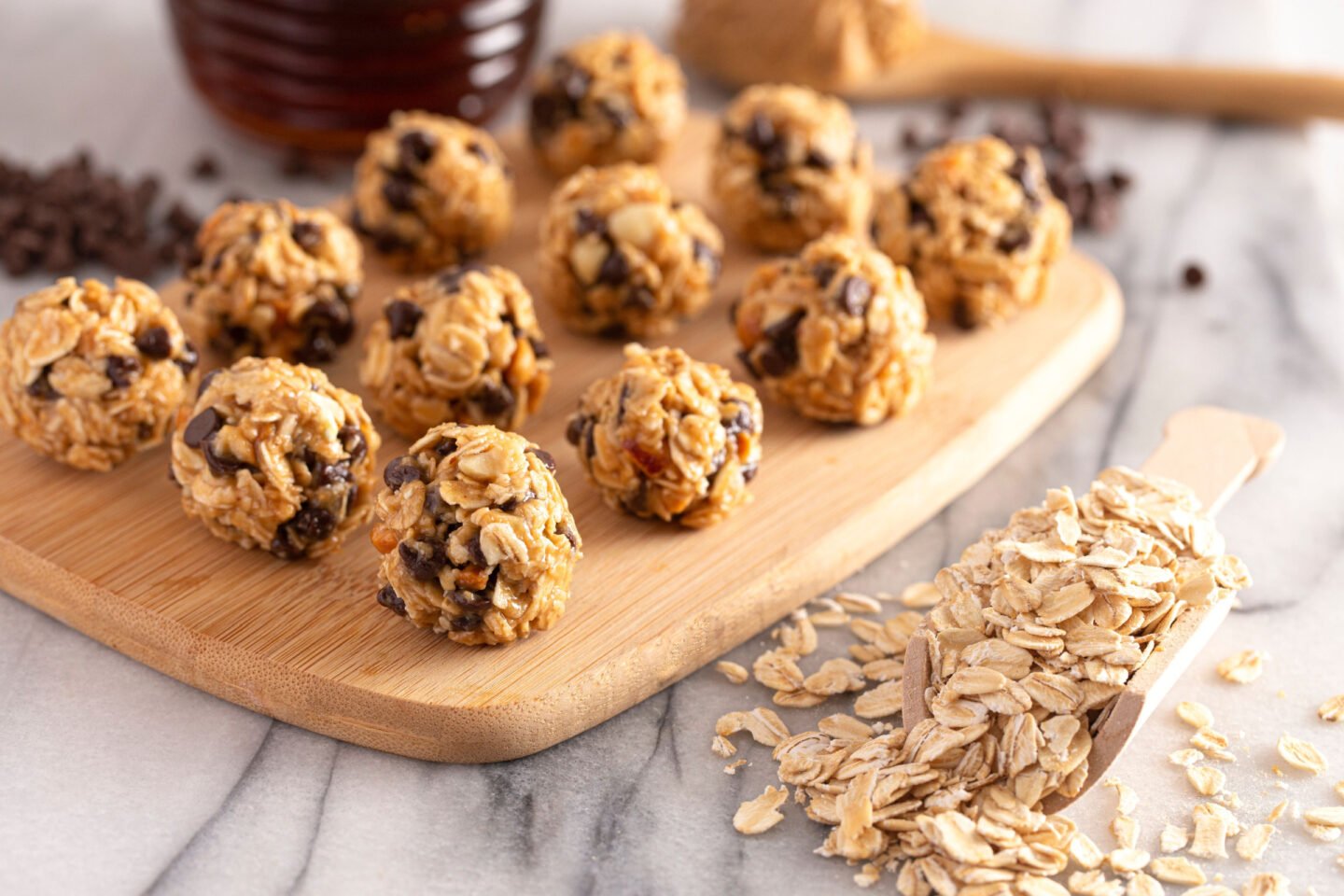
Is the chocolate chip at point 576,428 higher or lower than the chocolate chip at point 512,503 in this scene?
lower

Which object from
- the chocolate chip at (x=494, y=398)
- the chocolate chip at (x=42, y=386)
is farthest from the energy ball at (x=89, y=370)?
the chocolate chip at (x=494, y=398)

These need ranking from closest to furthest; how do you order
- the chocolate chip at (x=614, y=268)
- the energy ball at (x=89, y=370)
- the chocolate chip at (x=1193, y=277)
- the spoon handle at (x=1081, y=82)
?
the energy ball at (x=89, y=370)
the chocolate chip at (x=614, y=268)
the chocolate chip at (x=1193, y=277)
the spoon handle at (x=1081, y=82)

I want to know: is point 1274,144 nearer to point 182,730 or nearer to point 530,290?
point 530,290

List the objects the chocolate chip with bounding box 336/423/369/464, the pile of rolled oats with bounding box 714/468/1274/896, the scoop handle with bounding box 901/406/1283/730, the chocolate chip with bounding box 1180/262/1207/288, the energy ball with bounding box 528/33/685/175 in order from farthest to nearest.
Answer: the chocolate chip with bounding box 1180/262/1207/288 < the energy ball with bounding box 528/33/685/175 < the scoop handle with bounding box 901/406/1283/730 < the chocolate chip with bounding box 336/423/369/464 < the pile of rolled oats with bounding box 714/468/1274/896

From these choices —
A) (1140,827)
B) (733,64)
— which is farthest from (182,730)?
(733,64)

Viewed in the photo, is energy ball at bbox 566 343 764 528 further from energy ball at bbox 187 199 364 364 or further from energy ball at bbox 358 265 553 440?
energy ball at bbox 187 199 364 364

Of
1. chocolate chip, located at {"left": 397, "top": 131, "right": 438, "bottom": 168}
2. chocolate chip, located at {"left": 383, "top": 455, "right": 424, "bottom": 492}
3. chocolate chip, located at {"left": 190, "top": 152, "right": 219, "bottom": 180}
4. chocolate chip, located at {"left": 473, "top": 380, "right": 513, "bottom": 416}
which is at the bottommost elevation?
chocolate chip, located at {"left": 190, "top": 152, "right": 219, "bottom": 180}

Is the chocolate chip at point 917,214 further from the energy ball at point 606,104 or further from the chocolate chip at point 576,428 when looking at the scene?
the chocolate chip at point 576,428

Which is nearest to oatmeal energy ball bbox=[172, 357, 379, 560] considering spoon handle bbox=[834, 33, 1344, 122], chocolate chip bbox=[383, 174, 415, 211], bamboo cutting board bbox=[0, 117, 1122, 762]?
bamboo cutting board bbox=[0, 117, 1122, 762]
